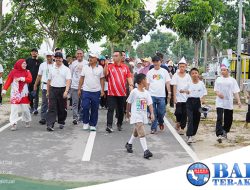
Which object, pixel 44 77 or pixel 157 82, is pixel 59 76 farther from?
pixel 157 82

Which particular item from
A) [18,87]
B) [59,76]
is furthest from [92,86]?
[18,87]

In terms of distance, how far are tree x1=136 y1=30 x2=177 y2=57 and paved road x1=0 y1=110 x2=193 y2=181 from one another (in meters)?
99.7

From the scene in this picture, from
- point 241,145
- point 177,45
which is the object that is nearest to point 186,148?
point 241,145

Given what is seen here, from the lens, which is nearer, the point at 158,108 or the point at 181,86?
the point at 181,86

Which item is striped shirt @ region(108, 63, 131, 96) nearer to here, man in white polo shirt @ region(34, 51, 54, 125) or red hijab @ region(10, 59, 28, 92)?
man in white polo shirt @ region(34, 51, 54, 125)

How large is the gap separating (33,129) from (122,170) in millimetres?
4472

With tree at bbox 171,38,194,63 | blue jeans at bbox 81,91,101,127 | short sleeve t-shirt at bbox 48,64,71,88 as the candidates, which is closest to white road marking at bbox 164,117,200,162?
blue jeans at bbox 81,91,101,127

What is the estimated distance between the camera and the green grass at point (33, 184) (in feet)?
21.1

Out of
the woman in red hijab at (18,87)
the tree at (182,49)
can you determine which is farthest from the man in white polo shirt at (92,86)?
the tree at (182,49)

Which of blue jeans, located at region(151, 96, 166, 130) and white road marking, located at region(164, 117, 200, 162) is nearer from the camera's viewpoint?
white road marking, located at region(164, 117, 200, 162)

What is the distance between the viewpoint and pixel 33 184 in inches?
261

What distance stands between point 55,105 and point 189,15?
Result: 1711 centimetres

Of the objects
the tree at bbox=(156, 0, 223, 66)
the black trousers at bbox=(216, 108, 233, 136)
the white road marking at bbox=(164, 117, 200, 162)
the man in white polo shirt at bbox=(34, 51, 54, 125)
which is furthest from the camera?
the tree at bbox=(156, 0, 223, 66)

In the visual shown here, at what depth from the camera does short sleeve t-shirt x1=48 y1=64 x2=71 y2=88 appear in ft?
36.5
